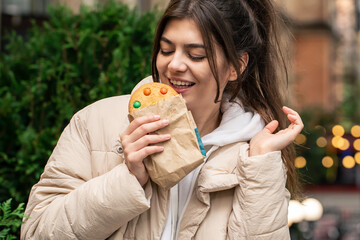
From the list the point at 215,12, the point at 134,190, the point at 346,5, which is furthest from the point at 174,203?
the point at 346,5

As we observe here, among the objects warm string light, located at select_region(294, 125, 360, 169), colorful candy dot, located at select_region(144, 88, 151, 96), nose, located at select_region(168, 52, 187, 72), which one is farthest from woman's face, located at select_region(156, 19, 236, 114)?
warm string light, located at select_region(294, 125, 360, 169)

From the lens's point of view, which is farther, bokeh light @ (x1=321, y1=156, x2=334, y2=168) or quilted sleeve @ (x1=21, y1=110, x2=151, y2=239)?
bokeh light @ (x1=321, y1=156, x2=334, y2=168)

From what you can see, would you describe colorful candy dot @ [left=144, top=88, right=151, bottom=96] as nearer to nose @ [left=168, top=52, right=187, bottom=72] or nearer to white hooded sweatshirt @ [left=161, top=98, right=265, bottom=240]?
nose @ [left=168, top=52, right=187, bottom=72]

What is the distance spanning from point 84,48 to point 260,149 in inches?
67.0

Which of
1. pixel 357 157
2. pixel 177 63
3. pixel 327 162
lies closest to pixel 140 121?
pixel 177 63

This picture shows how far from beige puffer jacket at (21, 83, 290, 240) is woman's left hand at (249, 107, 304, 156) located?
45 millimetres

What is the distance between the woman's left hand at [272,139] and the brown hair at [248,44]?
23 centimetres

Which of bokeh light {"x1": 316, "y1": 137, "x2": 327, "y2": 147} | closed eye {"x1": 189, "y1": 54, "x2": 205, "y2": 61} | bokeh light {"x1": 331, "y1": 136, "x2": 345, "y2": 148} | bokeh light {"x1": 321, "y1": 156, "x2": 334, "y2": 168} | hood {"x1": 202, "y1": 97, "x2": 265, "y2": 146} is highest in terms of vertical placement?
closed eye {"x1": 189, "y1": 54, "x2": 205, "y2": 61}

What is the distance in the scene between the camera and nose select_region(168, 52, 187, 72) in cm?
223

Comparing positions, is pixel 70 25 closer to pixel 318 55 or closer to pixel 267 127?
pixel 267 127

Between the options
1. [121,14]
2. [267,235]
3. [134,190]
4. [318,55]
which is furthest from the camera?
[318,55]

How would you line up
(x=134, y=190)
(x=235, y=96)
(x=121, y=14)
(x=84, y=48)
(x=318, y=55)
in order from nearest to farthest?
(x=134, y=190), (x=235, y=96), (x=84, y=48), (x=121, y=14), (x=318, y=55)

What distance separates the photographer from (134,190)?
207 centimetres

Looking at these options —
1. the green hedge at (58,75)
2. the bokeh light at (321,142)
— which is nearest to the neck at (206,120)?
the green hedge at (58,75)
